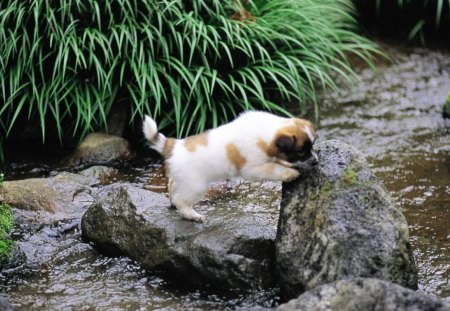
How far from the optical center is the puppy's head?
14.3 ft

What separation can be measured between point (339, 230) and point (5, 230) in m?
2.40

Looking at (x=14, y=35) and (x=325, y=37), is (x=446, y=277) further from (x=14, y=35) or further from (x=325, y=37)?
(x=14, y=35)

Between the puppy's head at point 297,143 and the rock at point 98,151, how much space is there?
9.28 ft

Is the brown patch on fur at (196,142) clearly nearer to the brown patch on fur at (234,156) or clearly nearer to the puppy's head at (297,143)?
the brown patch on fur at (234,156)

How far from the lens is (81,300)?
455 cm

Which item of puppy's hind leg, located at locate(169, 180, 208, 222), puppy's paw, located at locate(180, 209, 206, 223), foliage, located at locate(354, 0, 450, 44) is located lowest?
puppy's paw, located at locate(180, 209, 206, 223)

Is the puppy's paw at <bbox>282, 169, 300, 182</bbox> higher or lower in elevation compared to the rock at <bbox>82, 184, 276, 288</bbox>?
higher

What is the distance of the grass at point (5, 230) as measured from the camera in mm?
4871

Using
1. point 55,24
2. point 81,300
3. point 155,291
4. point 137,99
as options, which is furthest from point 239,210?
point 55,24

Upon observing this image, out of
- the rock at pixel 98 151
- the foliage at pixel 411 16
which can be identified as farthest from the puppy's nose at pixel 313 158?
the foliage at pixel 411 16

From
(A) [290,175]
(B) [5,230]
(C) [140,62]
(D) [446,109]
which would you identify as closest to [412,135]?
(D) [446,109]

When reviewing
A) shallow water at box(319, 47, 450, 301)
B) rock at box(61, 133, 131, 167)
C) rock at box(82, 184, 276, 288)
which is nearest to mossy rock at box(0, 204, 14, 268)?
rock at box(82, 184, 276, 288)

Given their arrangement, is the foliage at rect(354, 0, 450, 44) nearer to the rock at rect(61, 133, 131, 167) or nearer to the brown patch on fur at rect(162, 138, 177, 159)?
the rock at rect(61, 133, 131, 167)

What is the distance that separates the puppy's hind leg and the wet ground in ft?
1.53
